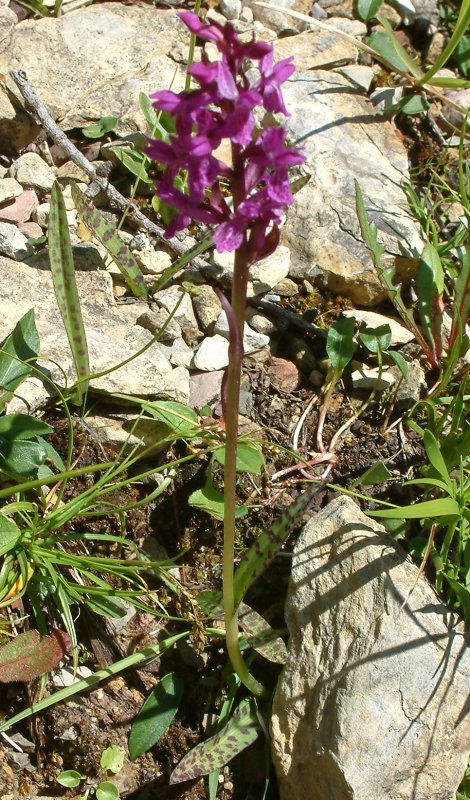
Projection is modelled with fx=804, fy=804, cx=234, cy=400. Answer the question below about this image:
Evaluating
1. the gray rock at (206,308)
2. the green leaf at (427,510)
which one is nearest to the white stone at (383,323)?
the gray rock at (206,308)

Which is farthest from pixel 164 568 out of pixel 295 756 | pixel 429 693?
pixel 429 693

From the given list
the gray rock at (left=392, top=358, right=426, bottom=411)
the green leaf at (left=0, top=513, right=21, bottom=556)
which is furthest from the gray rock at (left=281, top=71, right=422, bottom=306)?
the green leaf at (left=0, top=513, right=21, bottom=556)

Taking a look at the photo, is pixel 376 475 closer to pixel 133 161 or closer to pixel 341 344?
pixel 341 344

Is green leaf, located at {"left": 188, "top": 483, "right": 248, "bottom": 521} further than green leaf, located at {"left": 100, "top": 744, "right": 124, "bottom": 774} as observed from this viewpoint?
Yes

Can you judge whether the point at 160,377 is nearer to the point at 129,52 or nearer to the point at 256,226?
the point at 256,226

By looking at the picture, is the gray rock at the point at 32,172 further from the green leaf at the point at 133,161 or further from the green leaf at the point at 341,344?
the green leaf at the point at 341,344

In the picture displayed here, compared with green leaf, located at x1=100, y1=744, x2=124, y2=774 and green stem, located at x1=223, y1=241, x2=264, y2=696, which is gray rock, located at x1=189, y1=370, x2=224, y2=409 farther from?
green leaf, located at x1=100, y1=744, x2=124, y2=774

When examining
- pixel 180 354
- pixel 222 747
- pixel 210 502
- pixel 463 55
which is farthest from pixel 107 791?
pixel 463 55
